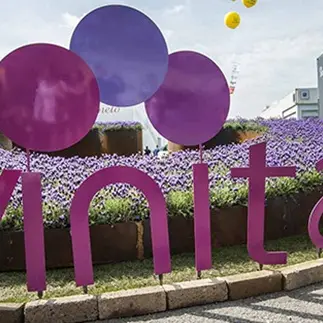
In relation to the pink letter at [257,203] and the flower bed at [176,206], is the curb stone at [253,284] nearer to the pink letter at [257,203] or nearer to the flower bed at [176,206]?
the pink letter at [257,203]

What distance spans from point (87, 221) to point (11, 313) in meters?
0.80

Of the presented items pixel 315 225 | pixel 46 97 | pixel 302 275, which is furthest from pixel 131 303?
pixel 315 225

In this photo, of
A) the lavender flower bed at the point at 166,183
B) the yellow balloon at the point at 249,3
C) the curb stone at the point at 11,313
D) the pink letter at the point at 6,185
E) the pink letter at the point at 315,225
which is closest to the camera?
the curb stone at the point at 11,313

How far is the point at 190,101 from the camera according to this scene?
137 inches

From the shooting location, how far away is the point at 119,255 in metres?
3.88

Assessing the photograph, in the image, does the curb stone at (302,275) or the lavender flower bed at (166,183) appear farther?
the lavender flower bed at (166,183)

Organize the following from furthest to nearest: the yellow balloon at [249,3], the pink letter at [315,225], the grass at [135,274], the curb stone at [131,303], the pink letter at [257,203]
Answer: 1. the yellow balloon at [249,3]
2. the pink letter at [315,225]
3. the pink letter at [257,203]
4. the grass at [135,274]
5. the curb stone at [131,303]

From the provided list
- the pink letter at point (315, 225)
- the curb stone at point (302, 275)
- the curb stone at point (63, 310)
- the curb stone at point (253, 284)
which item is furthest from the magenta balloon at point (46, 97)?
the pink letter at point (315, 225)

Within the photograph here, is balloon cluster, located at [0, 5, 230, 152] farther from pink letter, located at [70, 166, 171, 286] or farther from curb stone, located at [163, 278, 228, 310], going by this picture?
curb stone, located at [163, 278, 228, 310]

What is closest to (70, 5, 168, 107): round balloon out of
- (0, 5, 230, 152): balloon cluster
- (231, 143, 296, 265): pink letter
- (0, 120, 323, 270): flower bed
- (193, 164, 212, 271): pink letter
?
(0, 5, 230, 152): balloon cluster

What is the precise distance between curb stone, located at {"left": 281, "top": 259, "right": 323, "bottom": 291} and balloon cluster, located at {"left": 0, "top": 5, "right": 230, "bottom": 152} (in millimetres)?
1360

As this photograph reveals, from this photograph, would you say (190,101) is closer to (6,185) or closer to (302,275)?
(6,185)

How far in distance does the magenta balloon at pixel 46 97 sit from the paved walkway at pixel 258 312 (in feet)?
4.60

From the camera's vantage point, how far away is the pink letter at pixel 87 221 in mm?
3188
